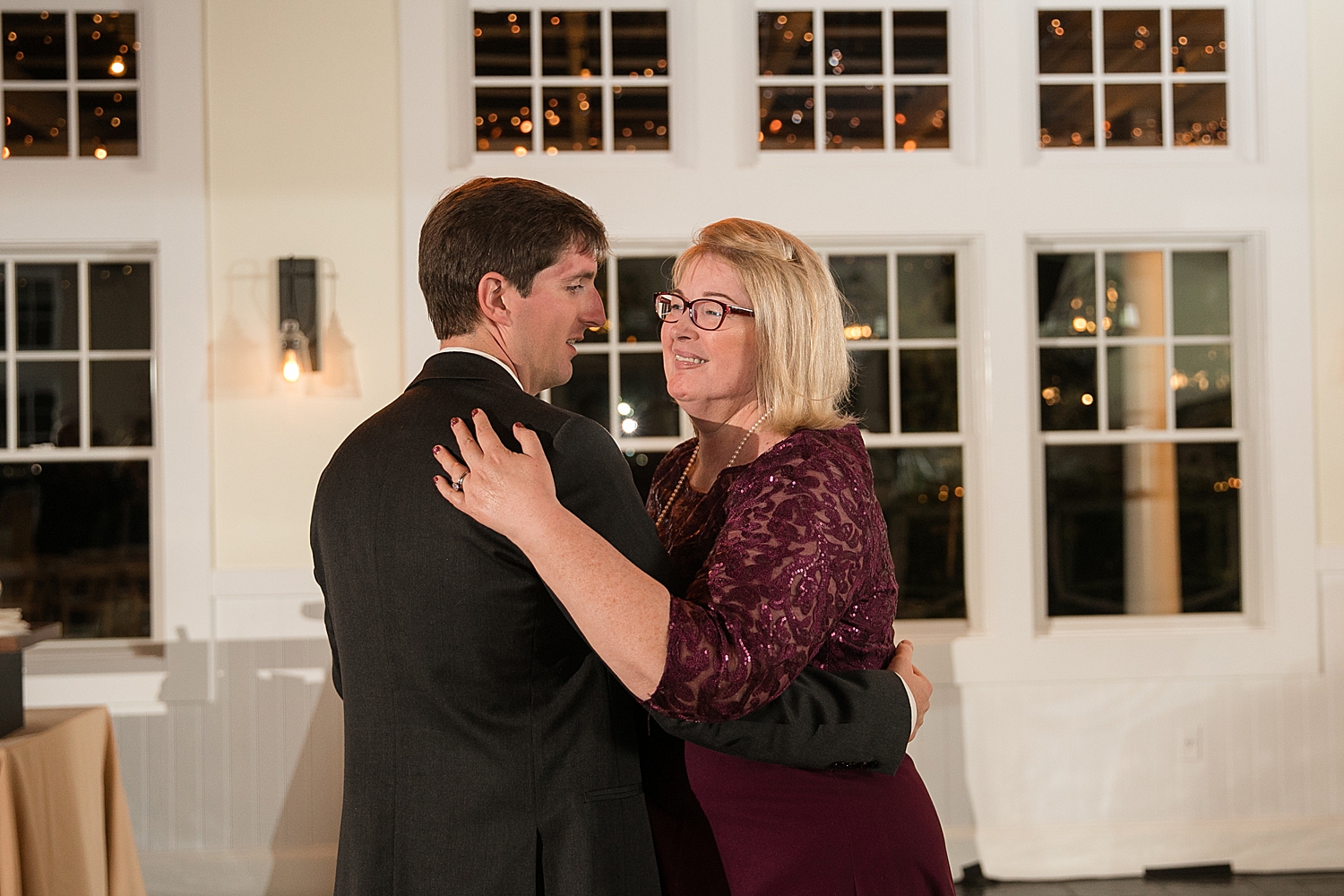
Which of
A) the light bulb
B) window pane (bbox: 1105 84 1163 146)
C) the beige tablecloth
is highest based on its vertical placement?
window pane (bbox: 1105 84 1163 146)

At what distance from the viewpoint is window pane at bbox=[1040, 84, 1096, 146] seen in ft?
14.0

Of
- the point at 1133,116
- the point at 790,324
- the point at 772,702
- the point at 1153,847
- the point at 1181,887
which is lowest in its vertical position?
the point at 1181,887

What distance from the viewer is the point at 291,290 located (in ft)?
12.8

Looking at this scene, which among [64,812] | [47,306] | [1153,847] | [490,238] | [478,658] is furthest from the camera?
[47,306]

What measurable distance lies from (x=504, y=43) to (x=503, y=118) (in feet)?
1.00

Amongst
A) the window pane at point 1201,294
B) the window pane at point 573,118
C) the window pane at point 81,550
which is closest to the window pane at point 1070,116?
the window pane at point 1201,294

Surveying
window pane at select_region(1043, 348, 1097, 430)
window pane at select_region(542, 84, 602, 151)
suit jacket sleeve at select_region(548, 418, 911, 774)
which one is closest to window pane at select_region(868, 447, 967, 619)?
window pane at select_region(1043, 348, 1097, 430)

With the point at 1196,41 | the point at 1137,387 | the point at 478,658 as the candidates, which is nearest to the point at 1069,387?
the point at 1137,387

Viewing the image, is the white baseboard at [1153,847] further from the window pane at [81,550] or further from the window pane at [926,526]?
the window pane at [81,550]

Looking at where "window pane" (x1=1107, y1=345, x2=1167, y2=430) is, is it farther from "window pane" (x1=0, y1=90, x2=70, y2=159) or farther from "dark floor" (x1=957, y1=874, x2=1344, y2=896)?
"window pane" (x1=0, y1=90, x2=70, y2=159)

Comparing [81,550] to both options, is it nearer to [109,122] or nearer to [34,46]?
[109,122]

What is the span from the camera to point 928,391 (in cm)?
427

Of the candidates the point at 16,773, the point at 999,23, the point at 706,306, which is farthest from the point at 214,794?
the point at 999,23

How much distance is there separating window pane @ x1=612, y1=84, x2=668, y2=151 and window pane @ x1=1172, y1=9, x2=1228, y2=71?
2158 millimetres
